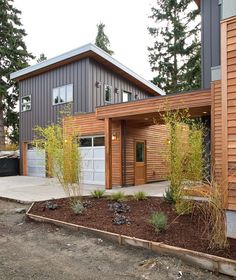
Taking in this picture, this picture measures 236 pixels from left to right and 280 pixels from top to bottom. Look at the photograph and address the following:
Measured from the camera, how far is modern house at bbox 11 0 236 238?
4.35 metres

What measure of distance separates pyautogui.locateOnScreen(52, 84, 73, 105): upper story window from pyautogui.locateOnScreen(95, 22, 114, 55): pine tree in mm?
13672

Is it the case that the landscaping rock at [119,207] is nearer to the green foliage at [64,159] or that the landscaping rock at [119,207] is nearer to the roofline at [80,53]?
the green foliage at [64,159]

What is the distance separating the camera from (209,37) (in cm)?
983

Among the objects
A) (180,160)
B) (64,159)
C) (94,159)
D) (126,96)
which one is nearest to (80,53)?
(126,96)

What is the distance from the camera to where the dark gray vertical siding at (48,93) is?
14047 mm

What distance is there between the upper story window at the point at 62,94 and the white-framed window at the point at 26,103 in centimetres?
225

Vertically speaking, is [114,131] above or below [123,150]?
above

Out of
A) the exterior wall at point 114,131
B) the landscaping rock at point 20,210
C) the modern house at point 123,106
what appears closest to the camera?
the modern house at point 123,106

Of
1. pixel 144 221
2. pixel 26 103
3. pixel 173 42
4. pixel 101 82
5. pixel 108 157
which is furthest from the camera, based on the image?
pixel 173 42


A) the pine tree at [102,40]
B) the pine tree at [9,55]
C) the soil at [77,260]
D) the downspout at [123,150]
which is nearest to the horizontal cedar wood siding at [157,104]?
the downspout at [123,150]

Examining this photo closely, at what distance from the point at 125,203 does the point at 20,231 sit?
2.55 m

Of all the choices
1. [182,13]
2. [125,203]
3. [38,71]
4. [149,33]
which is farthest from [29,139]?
[182,13]

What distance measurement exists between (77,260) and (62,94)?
38.4 feet

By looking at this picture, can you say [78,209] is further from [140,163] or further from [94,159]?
[140,163]
